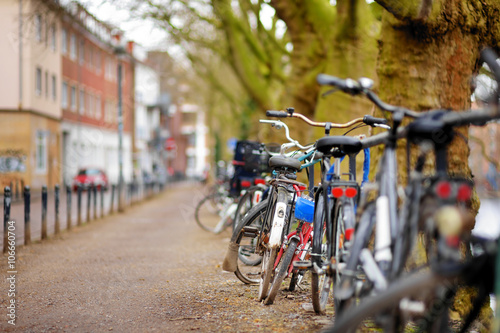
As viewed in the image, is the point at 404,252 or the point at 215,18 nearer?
the point at 404,252

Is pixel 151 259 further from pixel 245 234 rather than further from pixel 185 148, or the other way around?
pixel 185 148

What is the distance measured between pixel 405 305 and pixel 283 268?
7.90ft

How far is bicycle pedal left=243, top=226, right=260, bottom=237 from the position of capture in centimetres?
593

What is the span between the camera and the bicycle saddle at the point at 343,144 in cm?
405

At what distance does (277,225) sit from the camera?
5.38 meters

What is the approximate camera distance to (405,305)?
2.90 m

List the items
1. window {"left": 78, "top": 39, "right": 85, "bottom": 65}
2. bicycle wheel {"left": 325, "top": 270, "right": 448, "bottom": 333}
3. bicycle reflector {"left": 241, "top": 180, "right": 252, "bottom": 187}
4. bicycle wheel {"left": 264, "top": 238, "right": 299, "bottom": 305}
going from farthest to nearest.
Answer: window {"left": 78, "top": 39, "right": 85, "bottom": 65}, bicycle reflector {"left": 241, "top": 180, "right": 252, "bottom": 187}, bicycle wheel {"left": 264, "top": 238, "right": 299, "bottom": 305}, bicycle wheel {"left": 325, "top": 270, "right": 448, "bottom": 333}

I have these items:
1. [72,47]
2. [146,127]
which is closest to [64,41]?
[72,47]

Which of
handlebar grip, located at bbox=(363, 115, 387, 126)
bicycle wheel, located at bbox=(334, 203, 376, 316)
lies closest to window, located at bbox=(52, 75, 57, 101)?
handlebar grip, located at bbox=(363, 115, 387, 126)

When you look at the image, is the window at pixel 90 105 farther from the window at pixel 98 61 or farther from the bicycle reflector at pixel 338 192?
the bicycle reflector at pixel 338 192

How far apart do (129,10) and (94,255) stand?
9291 millimetres

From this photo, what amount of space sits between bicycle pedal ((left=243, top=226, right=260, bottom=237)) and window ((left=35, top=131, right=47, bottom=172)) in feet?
103

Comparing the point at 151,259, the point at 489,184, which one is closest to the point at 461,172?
the point at 151,259

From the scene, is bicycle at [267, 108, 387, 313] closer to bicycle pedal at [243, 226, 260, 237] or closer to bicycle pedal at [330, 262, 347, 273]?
bicycle pedal at [330, 262, 347, 273]
